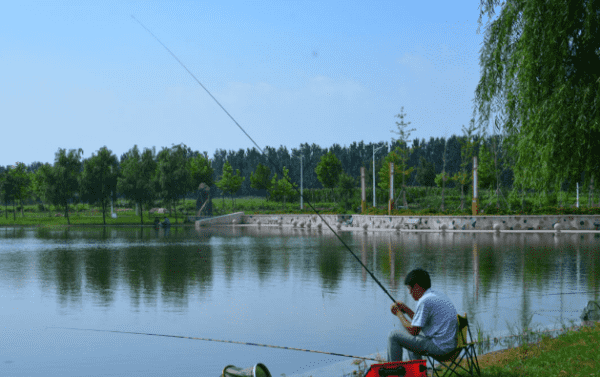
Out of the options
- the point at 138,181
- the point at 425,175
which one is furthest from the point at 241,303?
the point at 425,175

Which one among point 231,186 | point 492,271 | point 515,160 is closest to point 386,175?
point 231,186

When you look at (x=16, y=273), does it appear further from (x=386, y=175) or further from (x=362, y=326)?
(x=386, y=175)

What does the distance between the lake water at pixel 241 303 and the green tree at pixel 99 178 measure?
40.9 m

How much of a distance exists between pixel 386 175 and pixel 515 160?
58.6 meters

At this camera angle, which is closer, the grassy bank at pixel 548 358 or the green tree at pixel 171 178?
the grassy bank at pixel 548 358

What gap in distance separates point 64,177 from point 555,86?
192 ft

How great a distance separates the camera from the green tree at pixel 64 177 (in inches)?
2339

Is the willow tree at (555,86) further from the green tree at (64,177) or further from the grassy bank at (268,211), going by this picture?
the green tree at (64,177)

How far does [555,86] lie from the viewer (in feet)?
27.2

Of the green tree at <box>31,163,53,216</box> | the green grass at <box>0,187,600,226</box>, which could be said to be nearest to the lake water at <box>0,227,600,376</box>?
the green grass at <box>0,187,600,226</box>

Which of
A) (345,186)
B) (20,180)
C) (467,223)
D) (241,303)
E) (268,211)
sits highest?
(20,180)

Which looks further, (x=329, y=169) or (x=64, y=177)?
(x=329, y=169)

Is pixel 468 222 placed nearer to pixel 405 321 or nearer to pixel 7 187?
pixel 405 321

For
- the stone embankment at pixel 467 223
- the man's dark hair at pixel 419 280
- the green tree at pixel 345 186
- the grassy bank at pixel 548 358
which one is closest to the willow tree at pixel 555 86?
the grassy bank at pixel 548 358
